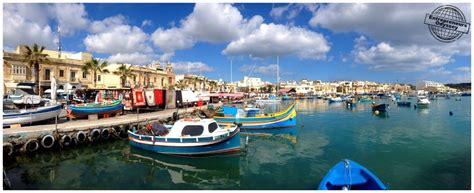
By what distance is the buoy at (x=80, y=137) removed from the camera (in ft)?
66.3

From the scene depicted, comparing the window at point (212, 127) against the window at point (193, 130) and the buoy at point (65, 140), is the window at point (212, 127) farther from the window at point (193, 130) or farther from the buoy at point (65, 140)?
the buoy at point (65, 140)

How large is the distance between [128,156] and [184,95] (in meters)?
29.7

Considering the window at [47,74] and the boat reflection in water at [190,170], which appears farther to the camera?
the window at [47,74]

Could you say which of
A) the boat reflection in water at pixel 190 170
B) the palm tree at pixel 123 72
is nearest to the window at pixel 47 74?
the palm tree at pixel 123 72

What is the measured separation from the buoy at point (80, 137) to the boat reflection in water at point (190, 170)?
178 inches

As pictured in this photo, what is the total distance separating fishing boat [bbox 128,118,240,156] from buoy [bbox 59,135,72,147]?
6.31 metres

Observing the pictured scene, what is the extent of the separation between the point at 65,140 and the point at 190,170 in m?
10.7

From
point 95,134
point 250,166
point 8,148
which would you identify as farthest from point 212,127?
point 8,148

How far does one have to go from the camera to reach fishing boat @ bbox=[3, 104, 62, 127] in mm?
20203

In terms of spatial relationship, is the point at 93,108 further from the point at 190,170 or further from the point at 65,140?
the point at 190,170

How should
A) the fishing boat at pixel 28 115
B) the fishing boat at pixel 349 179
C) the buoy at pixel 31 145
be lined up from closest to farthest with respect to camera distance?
the fishing boat at pixel 349 179 → the buoy at pixel 31 145 → the fishing boat at pixel 28 115

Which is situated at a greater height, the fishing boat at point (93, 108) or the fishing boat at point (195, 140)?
the fishing boat at point (93, 108)

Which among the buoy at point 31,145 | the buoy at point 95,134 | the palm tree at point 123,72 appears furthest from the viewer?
the palm tree at point 123,72

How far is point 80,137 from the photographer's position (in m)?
20.4
